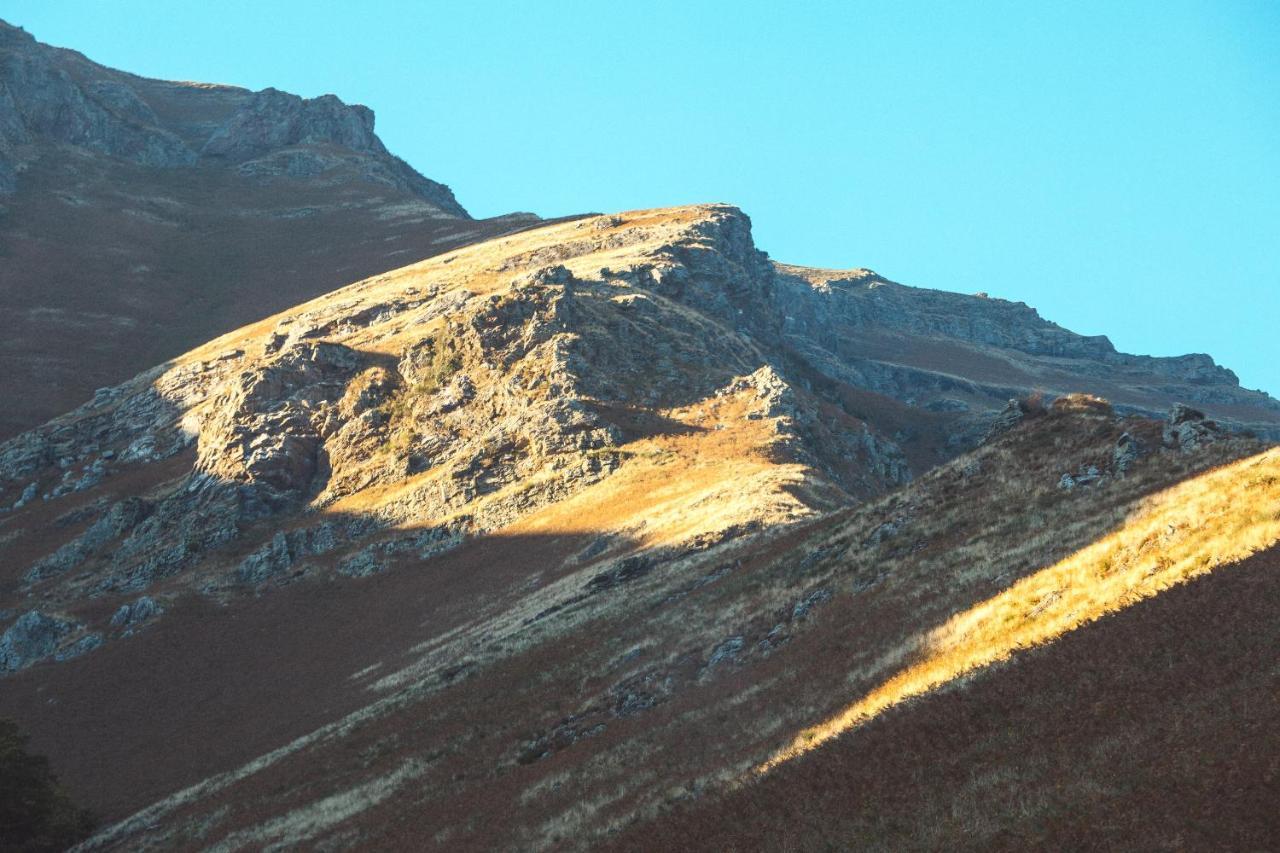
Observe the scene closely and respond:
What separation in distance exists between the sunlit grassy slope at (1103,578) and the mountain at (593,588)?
0.13 metres

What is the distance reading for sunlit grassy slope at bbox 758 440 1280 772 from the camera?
61.6ft

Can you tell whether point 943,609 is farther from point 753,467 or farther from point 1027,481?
point 753,467

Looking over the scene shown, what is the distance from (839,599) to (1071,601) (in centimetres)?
1099

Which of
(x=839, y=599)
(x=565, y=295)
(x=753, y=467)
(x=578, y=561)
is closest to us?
(x=839, y=599)

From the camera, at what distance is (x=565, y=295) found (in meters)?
100

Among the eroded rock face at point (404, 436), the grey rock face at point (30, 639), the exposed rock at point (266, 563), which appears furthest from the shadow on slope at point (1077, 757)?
the grey rock face at point (30, 639)

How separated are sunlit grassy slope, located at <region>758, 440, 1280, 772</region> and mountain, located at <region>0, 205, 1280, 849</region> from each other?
13cm

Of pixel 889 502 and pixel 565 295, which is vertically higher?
pixel 565 295

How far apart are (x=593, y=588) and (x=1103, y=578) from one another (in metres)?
33.8

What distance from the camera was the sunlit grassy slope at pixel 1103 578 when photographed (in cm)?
1878

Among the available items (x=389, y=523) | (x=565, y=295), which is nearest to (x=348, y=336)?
(x=565, y=295)

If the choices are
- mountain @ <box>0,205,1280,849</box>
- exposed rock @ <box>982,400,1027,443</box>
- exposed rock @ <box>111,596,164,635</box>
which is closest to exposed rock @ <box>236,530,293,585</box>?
mountain @ <box>0,205,1280,849</box>

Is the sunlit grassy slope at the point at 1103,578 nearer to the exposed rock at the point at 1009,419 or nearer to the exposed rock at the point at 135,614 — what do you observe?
the exposed rock at the point at 1009,419

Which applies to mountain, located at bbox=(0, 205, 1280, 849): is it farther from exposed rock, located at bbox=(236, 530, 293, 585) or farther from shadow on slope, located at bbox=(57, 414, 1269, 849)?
exposed rock, located at bbox=(236, 530, 293, 585)
